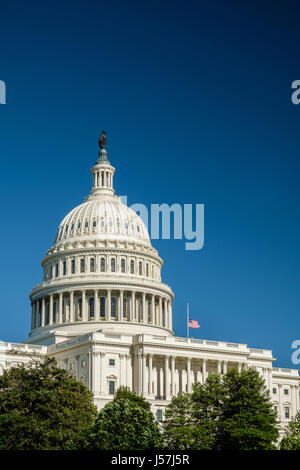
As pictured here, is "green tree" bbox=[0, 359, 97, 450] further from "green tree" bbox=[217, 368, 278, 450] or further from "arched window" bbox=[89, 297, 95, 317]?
"arched window" bbox=[89, 297, 95, 317]

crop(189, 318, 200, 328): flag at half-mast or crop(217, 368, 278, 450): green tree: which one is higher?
Result: crop(189, 318, 200, 328): flag at half-mast

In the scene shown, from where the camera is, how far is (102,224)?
184500 millimetres

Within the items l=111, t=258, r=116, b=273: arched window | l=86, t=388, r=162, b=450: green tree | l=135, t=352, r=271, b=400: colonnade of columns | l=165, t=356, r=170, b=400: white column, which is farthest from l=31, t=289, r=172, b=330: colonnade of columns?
l=86, t=388, r=162, b=450: green tree

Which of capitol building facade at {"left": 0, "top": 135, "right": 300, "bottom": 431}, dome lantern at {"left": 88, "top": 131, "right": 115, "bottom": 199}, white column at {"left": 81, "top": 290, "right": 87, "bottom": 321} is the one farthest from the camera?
dome lantern at {"left": 88, "top": 131, "right": 115, "bottom": 199}

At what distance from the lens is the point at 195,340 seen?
6147 inches

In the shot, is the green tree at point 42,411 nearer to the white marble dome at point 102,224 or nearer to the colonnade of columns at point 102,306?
the colonnade of columns at point 102,306

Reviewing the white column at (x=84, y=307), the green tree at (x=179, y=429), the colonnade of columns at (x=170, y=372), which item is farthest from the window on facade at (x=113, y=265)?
the green tree at (x=179, y=429)

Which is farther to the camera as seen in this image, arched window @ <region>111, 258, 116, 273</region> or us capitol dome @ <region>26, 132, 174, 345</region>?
arched window @ <region>111, 258, 116, 273</region>

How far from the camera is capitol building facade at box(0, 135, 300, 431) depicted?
5915 inches

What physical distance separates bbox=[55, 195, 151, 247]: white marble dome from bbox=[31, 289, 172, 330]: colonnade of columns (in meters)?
11.6

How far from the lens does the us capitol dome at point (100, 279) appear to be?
174 m

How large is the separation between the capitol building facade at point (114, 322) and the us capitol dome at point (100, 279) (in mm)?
183
